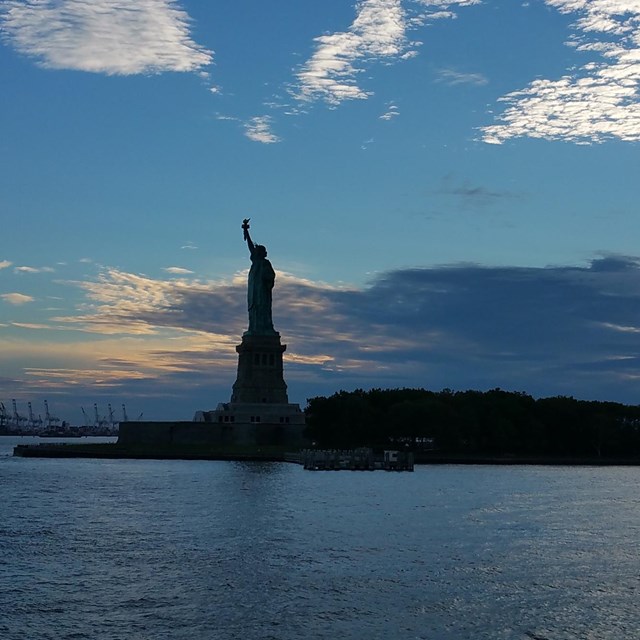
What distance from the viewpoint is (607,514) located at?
64938 millimetres

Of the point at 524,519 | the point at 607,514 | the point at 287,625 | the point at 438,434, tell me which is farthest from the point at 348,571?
the point at 438,434

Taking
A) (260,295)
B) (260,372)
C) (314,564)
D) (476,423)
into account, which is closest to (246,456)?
(260,372)

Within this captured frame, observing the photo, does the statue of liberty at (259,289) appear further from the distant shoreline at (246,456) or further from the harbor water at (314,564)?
the harbor water at (314,564)

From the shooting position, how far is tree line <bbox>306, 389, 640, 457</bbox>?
423 ft

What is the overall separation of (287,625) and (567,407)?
117m

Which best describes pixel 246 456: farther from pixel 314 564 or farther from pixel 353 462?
pixel 314 564

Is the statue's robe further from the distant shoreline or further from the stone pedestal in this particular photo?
the distant shoreline

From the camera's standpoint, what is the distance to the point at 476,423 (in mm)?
135000

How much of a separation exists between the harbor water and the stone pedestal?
53.8m

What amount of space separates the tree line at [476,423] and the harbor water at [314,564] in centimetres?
4967

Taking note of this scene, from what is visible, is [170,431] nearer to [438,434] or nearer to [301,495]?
[438,434]

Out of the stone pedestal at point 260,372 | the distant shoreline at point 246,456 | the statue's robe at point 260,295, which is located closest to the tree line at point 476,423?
the distant shoreline at point 246,456

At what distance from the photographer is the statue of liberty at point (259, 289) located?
457ft

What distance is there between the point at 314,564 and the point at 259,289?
10080cm
